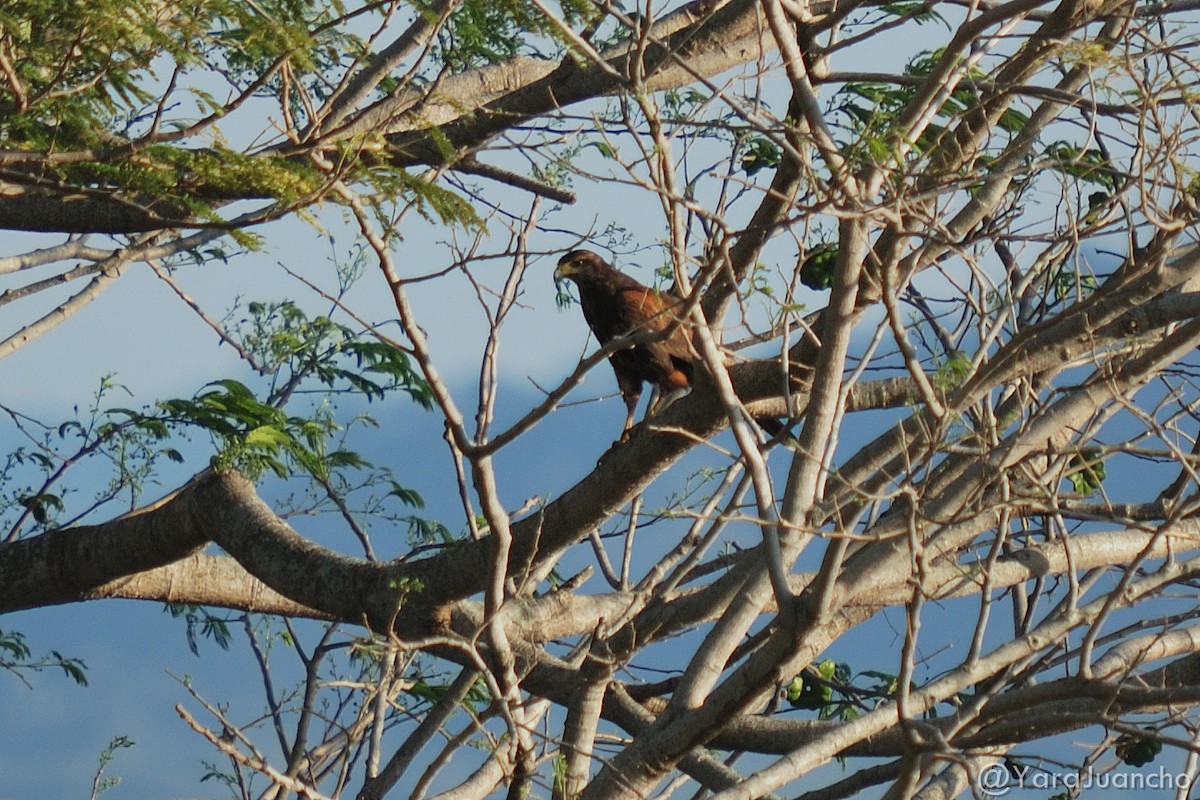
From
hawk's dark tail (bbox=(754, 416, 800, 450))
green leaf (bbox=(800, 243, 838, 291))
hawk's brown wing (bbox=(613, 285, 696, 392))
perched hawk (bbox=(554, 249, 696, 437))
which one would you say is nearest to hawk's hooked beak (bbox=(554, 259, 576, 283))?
perched hawk (bbox=(554, 249, 696, 437))

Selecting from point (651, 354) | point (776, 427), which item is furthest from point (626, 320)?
point (776, 427)

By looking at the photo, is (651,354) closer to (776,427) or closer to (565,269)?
(565,269)

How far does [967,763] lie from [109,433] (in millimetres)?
4020

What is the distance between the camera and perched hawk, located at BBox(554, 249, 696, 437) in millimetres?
5273

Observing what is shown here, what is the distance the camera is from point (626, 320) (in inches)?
214

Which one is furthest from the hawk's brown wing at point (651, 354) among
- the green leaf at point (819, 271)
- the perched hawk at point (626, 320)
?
the green leaf at point (819, 271)

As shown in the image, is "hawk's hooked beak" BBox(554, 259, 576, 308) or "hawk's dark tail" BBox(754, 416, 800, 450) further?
"hawk's hooked beak" BBox(554, 259, 576, 308)

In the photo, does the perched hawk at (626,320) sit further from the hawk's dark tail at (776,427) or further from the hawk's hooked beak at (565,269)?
the hawk's dark tail at (776,427)

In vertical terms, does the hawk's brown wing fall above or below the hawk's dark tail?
above

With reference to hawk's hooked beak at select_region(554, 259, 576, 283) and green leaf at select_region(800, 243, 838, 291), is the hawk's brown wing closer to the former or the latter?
hawk's hooked beak at select_region(554, 259, 576, 283)

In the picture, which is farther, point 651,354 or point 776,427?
point 651,354

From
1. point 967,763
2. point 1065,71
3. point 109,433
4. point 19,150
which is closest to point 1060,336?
point 1065,71

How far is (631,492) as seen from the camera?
3379 millimetres

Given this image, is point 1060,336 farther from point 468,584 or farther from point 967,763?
point 468,584
